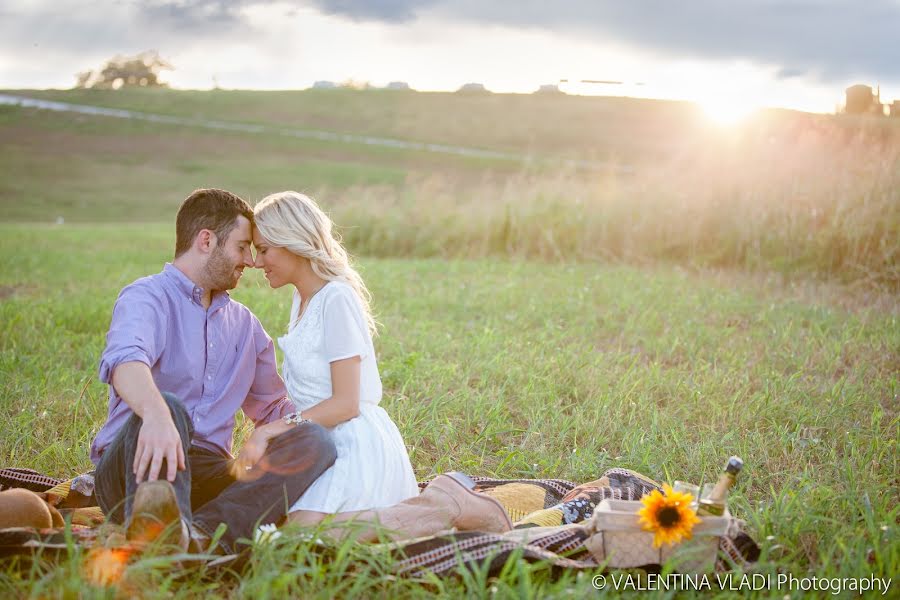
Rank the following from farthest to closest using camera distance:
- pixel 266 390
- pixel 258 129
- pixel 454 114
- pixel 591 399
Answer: pixel 454 114
pixel 258 129
pixel 591 399
pixel 266 390

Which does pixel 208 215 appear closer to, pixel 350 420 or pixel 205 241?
pixel 205 241

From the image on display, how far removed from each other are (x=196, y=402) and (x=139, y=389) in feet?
1.81

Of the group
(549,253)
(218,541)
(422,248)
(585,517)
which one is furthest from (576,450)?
(422,248)

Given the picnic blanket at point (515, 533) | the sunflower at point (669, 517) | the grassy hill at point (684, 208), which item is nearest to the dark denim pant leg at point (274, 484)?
the picnic blanket at point (515, 533)

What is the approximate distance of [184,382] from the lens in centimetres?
306

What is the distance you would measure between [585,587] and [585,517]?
Answer: 760 millimetres

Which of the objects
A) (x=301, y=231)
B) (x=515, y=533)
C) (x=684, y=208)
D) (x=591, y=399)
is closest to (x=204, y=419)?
(x=301, y=231)

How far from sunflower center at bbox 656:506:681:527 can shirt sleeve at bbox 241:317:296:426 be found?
5.44 ft

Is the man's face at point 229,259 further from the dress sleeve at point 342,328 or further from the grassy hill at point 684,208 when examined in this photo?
the grassy hill at point 684,208

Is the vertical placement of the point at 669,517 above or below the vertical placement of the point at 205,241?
below

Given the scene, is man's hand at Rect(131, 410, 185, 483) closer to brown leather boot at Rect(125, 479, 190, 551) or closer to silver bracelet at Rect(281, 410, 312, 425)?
brown leather boot at Rect(125, 479, 190, 551)

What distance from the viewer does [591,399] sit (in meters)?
4.52

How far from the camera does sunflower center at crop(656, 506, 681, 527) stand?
243 cm

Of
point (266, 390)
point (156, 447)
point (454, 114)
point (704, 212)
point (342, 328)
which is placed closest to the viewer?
point (156, 447)
